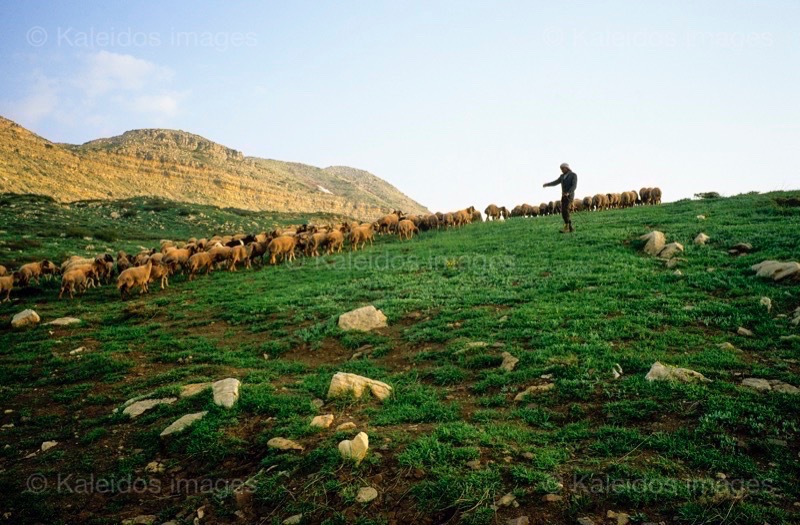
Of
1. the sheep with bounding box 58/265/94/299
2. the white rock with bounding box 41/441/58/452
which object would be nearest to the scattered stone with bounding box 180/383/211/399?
the white rock with bounding box 41/441/58/452

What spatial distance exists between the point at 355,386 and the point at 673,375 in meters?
4.46

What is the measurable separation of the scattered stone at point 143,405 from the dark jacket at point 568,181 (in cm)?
1557

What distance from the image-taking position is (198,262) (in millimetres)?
18250

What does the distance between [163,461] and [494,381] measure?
4.67 metres

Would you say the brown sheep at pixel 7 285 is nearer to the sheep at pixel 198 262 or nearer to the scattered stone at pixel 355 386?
the sheep at pixel 198 262

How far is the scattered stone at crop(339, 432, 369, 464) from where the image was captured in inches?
190

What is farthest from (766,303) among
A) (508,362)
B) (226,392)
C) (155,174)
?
(155,174)

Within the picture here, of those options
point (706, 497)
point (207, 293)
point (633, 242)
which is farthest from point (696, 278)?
point (207, 293)

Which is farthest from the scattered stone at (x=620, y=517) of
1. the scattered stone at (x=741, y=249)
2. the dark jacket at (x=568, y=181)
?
the dark jacket at (x=568, y=181)

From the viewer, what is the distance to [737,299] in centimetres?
859

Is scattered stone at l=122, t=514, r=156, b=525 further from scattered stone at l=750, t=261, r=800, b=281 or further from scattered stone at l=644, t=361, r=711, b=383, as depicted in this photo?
scattered stone at l=750, t=261, r=800, b=281

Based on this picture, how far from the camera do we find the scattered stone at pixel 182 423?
5.87 m

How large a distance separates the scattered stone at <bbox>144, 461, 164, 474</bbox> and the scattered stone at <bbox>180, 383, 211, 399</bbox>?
1.44 meters

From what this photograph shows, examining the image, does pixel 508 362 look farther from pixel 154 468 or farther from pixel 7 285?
pixel 7 285
